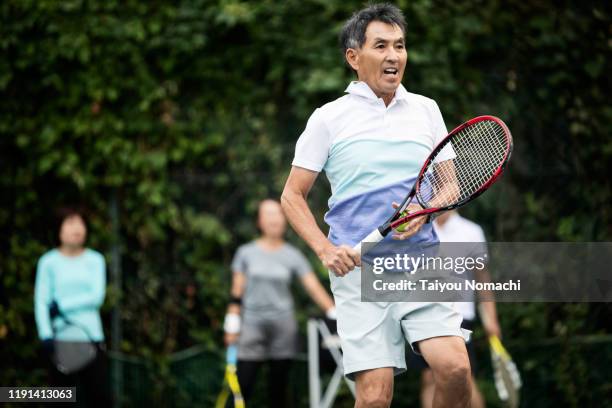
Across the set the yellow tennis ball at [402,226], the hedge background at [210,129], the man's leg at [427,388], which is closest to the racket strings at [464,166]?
the yellow tennis ball at [402,226]

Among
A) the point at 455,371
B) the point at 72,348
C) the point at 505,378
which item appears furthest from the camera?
the point at 72,348

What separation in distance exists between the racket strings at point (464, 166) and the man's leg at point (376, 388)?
2.32 feet

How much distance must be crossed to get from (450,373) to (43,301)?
372 centimetres

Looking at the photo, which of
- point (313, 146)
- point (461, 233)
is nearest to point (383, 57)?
point (313, 146)

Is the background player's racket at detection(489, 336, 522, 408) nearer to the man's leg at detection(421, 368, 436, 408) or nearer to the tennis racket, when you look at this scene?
the man's leg at detection(421, 368, 436, 408)

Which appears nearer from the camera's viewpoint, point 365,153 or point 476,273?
point 365,153

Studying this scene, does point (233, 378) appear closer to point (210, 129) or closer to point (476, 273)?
point (476, 273)

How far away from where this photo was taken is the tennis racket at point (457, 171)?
3781mm

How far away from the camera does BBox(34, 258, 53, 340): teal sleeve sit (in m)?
6.41

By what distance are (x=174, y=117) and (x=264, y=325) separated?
2.03 m

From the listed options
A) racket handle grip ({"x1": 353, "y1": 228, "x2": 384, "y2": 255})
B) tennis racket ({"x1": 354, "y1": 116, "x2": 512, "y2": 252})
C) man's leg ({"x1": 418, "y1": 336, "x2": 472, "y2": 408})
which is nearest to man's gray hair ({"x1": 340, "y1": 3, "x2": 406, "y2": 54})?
tennis racket ({"x1": 354, "y1": 116, "x2": 512, "y2": 252})

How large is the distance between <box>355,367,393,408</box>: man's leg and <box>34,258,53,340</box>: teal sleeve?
3241 mm

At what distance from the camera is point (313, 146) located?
3.95 m

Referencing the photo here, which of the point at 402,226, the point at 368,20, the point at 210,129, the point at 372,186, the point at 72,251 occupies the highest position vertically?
the point at 210,129
